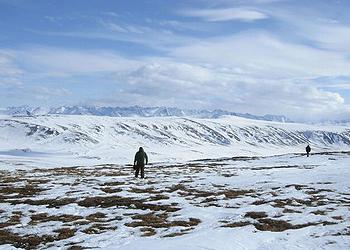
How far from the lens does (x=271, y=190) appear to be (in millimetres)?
29688

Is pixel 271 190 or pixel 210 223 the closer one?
pixel 210 223

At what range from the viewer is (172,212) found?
2239 cm

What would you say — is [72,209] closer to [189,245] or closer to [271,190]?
[189,245]

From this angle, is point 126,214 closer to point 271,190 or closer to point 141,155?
point 271,190

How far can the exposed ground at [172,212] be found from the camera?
54.7ft

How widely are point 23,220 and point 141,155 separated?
19588 millimetres

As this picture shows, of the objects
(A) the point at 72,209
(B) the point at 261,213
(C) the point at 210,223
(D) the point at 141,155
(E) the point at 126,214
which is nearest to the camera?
(C) the point at 210,223

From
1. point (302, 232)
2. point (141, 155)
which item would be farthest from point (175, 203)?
point (141, 155)

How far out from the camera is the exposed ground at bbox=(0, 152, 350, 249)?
16688mm

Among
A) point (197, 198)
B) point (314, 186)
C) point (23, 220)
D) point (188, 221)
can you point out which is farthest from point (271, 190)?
point (23, 220)

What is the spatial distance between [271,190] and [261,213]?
360 inches

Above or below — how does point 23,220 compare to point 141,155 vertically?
below

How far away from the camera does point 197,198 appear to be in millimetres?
26891

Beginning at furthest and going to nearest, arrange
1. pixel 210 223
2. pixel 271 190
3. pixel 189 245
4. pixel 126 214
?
pixel 271 190, pixel 126 214, pixel 210 223, pixel 189 245
